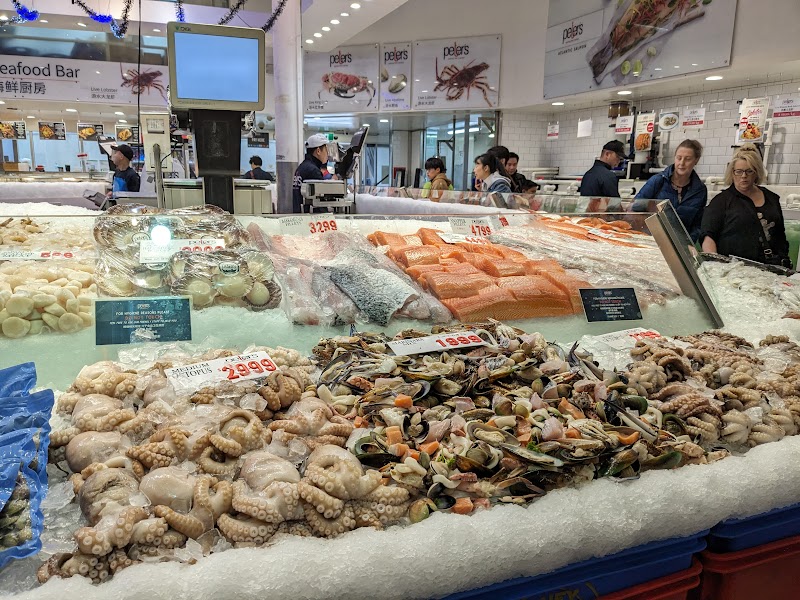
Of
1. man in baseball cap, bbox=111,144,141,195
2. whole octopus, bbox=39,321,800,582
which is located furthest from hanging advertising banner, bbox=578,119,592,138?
whole octopus, bbox=39,321,800,582

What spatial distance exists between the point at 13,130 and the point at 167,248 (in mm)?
13027

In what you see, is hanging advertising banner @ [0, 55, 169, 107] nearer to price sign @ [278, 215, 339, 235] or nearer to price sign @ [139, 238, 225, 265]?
price sign @ [278, 215, 339, 235]

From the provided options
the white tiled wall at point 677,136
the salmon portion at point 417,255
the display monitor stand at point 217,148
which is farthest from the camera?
the white tiled wall at point 677,136

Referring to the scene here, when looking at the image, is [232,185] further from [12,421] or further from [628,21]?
[628,21]

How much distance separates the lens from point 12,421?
3.69 ft

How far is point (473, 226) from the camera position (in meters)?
2.76

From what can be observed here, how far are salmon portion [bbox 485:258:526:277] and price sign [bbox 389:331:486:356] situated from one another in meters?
0.61

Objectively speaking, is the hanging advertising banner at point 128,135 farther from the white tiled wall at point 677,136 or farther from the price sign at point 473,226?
the price sign at point 473,226

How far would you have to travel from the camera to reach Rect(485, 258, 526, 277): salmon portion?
2271 millimetres

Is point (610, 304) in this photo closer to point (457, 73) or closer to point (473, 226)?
point (473, 226)

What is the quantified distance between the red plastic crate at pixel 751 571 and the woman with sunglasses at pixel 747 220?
2.97 m

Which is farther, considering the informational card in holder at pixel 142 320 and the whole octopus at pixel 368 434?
the informational card in holder at pixel 142 320

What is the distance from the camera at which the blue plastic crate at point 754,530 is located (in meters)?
1.24

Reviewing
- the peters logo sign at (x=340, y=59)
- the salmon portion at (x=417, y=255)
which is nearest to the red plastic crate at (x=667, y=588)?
the salmon portion at (x=417, y=255)
